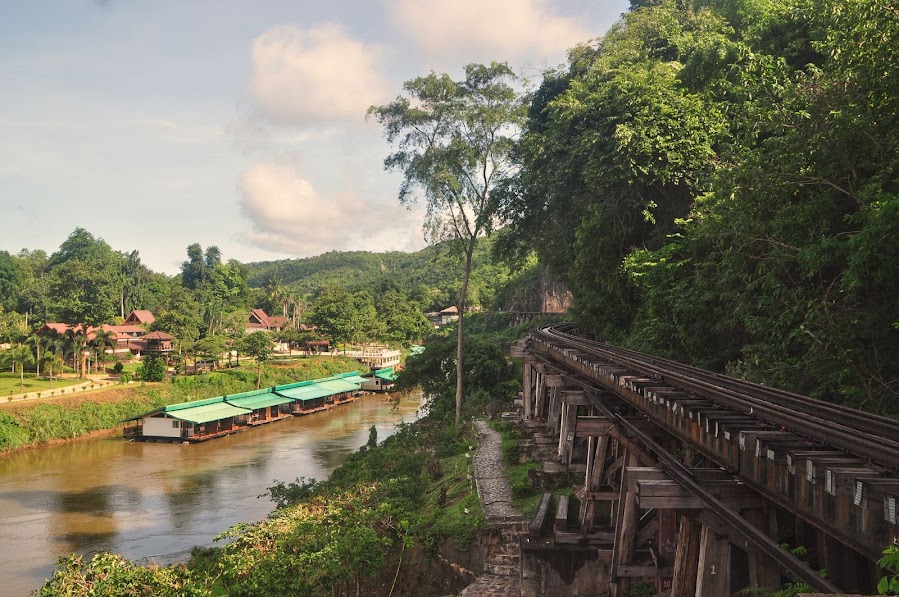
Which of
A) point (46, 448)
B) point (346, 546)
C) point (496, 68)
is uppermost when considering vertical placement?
point (496, 68)

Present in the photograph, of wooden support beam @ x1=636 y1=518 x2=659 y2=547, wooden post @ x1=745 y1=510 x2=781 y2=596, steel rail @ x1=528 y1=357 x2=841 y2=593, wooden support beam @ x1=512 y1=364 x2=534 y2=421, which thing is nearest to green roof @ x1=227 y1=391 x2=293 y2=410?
wooden support beam @ x1=512 y1=364 x2=534 y2=421

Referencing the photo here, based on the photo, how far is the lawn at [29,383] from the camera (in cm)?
4159

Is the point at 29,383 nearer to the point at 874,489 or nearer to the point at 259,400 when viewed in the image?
the point at 259,400

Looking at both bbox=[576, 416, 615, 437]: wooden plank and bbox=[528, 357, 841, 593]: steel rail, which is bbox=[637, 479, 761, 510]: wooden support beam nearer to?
bbox=[528, 357, 841, 593]: steel rail

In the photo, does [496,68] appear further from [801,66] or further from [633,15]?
[801,66]

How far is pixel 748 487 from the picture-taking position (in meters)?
5.88

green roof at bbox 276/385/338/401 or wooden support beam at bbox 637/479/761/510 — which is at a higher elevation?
wooden support beam at bbox 637/479/761/510

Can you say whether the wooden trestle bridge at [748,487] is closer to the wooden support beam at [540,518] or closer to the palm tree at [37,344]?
the wooden support beam at [540,518]

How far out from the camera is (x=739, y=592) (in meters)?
5.51

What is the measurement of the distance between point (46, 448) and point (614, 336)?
101 feet

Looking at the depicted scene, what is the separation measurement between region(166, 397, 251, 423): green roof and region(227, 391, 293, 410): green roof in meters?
0.99

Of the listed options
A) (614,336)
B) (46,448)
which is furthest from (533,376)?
(46,448)

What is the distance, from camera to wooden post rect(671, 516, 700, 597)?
6.61 m

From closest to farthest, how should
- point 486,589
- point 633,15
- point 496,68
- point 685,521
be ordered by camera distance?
point 685,521 < point 486,589 < point 496,68 < point 633,15
